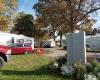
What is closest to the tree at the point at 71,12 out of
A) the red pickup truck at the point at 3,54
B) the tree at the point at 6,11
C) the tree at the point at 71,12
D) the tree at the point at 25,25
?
the tree at the point at 71,12

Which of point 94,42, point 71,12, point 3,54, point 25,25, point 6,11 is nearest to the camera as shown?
point 3,54

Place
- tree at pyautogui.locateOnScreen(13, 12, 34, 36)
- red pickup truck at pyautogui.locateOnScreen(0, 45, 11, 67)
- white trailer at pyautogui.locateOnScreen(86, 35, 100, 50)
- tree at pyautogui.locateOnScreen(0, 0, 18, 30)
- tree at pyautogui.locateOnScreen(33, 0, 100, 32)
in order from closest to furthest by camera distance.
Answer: red pickup truck at pyautogui.locateOnScreen(0, 45, 11, 67)
tree at pyautogui.locateOnScreen(33, 0, 100, 32)
tree at pyautogui.locateOnScreen(0, 0, 18, 30)
white trailer at pyautogui.locateOnScreen(86, 35, 100, 50)
tree at pyautogui.locateOnScreen(13, 12, 34, 36)

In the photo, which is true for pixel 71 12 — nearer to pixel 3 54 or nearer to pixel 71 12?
pixel 71 12

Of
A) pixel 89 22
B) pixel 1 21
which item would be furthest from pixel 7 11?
pixel 89 22

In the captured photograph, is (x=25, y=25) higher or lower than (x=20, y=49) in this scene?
higher

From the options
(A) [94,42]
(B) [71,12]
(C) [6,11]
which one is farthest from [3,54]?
(A) [94,42]

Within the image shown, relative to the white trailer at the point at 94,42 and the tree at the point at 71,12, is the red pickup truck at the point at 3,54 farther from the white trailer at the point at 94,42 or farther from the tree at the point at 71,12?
the white trailer at the point at 94,42

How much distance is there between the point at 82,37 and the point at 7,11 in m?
35.8

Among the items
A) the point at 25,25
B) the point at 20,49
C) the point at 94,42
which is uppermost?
the point at 25,25

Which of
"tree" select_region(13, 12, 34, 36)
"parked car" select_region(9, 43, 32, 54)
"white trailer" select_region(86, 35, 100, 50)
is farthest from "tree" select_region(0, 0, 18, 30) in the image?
"tree" select_region(13, 12, 34, 36)

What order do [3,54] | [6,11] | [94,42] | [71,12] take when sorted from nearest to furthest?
[3,54], [71,12], [6,11], [94,42]

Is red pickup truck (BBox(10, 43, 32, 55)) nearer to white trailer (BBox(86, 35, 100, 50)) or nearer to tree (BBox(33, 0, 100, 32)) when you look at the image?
tree (BBox(33, 0, 100, 32))

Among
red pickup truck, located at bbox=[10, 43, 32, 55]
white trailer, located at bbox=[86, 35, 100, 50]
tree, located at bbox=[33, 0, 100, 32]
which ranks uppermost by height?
tree, located at bbox=[33, 0, 100, 32]

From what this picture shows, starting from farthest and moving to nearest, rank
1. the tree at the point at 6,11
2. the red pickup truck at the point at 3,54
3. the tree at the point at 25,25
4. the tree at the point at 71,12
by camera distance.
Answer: the tree at the point at 25,25 → the tree at the point at 6,11 → the tree at the point at 71,12 → the red pickup truck at the point at 3,54
